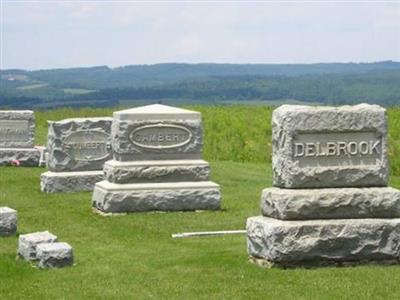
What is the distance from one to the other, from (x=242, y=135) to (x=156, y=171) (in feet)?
58.1

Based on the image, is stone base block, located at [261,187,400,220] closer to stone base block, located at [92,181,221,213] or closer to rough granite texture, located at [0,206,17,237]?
rough granite texture, located at [0,206,17,237]

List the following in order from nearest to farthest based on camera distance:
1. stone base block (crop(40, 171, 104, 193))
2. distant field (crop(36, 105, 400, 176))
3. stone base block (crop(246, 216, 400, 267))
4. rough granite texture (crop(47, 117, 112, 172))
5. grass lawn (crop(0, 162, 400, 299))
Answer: grass lawn (crop(0, 162, 400, 299))
stone base block (crop(246, 216, 400, 267))
stone base block (crop(40, 171, 104, 193))
rough granite texture (crop(47, 117, 112, 172))
distant field (crop(36, 105, 400, 176))

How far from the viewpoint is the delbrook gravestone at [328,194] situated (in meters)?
12.1

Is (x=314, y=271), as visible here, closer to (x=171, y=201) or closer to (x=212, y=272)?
(x=212, y=272)

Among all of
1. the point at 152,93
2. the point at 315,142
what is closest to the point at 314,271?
the point at 315,142

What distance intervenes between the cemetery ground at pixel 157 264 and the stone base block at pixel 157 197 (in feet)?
0.87

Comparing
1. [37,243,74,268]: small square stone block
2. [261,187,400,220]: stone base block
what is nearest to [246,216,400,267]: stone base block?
[261,187,400,220]: stone base block

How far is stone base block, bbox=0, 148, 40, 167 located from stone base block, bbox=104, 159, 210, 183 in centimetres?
941

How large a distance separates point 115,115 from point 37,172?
7811 mm

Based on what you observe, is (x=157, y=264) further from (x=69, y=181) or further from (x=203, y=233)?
(x=69, y=181)

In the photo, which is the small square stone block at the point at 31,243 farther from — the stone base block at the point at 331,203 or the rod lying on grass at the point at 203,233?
the stone base block at the point at 331,203

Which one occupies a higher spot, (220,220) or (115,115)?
(115,115)

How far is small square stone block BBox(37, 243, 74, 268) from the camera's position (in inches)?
493

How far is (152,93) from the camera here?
6348 inches
